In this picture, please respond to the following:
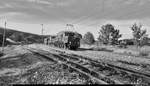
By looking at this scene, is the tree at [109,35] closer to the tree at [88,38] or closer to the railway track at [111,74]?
the tree at [88,38]

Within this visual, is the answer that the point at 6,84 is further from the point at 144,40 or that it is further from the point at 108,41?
the point at 108,41

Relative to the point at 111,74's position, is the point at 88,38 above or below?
above

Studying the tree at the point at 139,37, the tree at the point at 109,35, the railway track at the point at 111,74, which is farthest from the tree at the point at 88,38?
the railway track at the point at 111,74

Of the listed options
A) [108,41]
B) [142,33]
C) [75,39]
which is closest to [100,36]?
[108,41]

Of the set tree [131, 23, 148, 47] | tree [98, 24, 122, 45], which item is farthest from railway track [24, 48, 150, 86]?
tree [98, 24, 122, 45]

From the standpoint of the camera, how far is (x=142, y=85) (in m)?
5.68

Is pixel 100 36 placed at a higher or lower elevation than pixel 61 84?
higher

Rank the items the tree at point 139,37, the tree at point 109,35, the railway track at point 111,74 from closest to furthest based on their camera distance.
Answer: the railway track at point 111,74 → the tree at point 139,37 → the tree at point 109,35

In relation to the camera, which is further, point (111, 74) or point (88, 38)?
point (88, 38)

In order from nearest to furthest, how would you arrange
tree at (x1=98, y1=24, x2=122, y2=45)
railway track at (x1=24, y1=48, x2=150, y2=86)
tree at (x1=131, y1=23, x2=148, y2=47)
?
railway track at (x1=24, y1=48, x2=150, y2=86), tree at (x1=131, y1=23, x2=148, y2=47), tree at (x1=98, y1=24, x2=122, y2=45)

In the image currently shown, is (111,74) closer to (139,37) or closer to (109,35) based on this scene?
(139,37)

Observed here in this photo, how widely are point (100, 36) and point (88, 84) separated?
51.6m

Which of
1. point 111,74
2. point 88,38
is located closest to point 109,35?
point 88,38

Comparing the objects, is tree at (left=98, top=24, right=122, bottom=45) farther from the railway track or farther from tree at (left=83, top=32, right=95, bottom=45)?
the railway track
